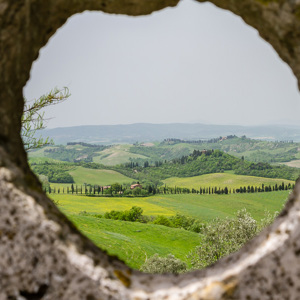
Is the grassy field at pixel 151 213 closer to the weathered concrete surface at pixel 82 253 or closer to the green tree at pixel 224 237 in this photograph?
the green tree at pixel 224 237

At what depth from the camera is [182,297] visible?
3.33 metres

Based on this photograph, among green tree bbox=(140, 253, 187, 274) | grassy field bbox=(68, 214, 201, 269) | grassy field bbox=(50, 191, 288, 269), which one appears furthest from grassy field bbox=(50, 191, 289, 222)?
green tree bbox=(140, 253, 187, 274)

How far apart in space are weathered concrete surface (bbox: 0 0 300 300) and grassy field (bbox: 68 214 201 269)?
36.2m

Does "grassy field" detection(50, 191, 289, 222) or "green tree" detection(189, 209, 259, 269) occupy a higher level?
"green tree" detection(189, 209, 259, 269)

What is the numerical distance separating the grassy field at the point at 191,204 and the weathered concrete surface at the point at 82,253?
105 metres

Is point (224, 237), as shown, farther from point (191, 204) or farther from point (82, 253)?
point (191, 204)

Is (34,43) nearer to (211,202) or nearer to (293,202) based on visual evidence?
(293,202)

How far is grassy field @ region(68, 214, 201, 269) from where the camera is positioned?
41531 mm

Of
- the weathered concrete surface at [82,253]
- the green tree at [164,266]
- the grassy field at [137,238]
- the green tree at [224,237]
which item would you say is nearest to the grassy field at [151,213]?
the grassy field at [137,238]

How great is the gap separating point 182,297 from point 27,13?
3817mm

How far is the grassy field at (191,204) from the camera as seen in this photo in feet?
372

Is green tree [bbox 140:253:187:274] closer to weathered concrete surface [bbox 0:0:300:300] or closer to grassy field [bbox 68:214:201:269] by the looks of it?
grassy field [bbox 68:214:201:269]

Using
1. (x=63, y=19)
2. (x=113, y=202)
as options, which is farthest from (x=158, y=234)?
(x=113, y=202)

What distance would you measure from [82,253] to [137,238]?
51671mm
